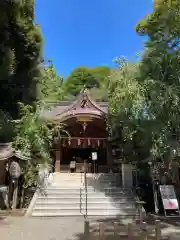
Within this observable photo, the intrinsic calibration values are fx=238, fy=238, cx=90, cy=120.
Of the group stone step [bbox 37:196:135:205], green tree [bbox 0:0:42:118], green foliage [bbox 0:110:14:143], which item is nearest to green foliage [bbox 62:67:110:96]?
green tree [bbox 0:0:42:118]

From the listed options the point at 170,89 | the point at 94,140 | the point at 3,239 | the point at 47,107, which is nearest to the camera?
the point at 3,239

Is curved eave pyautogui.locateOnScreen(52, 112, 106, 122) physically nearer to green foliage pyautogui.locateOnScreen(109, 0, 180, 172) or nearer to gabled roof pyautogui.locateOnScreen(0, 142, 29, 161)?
green foliage pyautogui.locateOnScreen(109, 0, 180, 172)

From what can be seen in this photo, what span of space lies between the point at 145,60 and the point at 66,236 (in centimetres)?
658

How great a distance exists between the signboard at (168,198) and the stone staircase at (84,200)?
1244mm

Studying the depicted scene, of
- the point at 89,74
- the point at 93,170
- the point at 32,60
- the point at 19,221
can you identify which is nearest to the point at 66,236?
the point at 19,221

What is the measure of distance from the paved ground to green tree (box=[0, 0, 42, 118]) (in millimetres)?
6074

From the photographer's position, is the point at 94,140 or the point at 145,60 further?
the point at 94,140

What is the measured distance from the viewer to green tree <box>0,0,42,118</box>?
9844mm

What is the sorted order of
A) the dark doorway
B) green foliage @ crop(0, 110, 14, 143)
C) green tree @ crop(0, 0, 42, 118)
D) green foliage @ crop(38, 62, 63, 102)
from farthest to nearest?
1. the dark doorway
2. green foliage @ crop(38, 62, 63, 102)
3. green foliage @ crop(0, 110, 14, 143)
4. green tree @ crop(0, 0, 42, 118)

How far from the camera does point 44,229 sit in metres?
6.97

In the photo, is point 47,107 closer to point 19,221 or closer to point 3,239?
point 19,221

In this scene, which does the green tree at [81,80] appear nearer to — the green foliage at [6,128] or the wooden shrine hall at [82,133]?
the wooden shrine hall at [82,133]

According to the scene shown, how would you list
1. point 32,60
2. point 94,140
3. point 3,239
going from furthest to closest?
point 94,140
point 32,60
point 3,239

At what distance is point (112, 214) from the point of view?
916 cm
